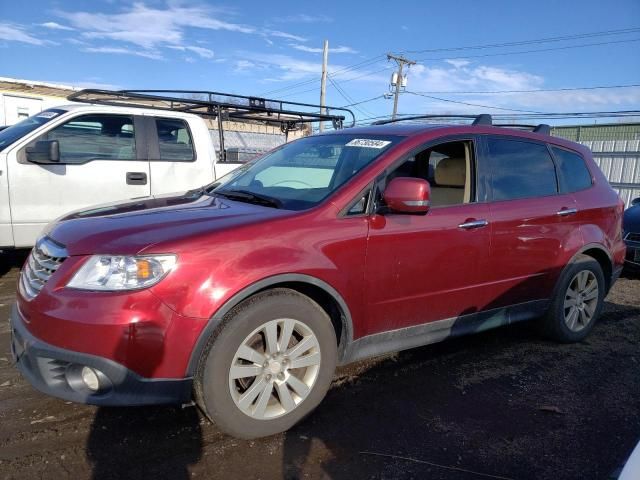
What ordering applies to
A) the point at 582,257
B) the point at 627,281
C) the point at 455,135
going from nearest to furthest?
the point at 455,135 → the point at 582,257 → the point at 627,281

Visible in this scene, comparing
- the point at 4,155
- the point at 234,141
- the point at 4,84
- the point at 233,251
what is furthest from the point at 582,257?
the point at 4,84

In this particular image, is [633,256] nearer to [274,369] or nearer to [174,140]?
[274,369]

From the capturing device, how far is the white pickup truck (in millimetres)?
5336

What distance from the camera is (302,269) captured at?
2.74 metres

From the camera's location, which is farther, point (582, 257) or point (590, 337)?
point (590, 337)

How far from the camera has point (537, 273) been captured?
158 inches

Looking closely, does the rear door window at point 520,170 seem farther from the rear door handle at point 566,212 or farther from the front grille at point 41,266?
the front grille at point 41,266

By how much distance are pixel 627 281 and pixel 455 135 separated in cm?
507

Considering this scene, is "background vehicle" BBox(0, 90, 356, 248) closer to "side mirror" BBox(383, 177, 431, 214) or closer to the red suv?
the red suv

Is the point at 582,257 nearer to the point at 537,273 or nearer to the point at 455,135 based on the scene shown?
the point at 537,273

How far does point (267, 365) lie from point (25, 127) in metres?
4.65

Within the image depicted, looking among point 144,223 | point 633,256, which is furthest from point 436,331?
point 633,256

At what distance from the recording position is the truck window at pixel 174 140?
250 inches

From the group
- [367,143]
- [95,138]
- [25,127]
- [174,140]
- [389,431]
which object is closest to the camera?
[389,431]
